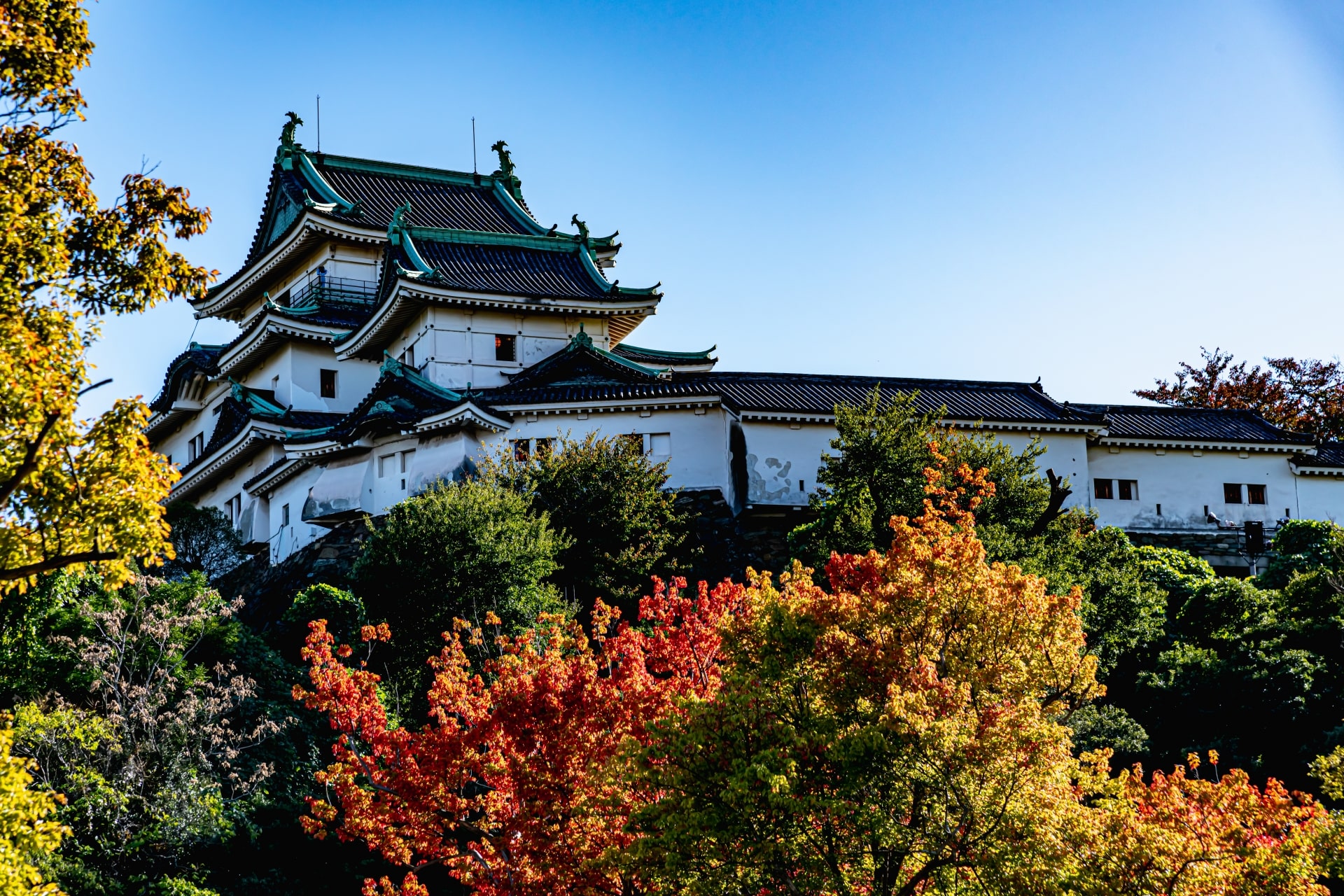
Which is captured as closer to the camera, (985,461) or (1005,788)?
(1005,788)

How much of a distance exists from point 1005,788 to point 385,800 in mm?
8655

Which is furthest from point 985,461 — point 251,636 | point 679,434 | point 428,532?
point 251,636

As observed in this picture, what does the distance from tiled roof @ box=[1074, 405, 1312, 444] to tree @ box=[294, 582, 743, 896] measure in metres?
27.3

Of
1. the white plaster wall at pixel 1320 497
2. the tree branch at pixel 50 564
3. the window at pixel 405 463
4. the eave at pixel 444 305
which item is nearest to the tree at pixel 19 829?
the tree branch at pixel 50 564

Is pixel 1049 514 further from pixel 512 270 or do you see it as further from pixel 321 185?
pixel 321 185

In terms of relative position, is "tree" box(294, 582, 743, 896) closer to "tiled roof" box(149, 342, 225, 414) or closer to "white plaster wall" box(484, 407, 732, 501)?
"white plaster wall" box(484, 407, 732, 501)

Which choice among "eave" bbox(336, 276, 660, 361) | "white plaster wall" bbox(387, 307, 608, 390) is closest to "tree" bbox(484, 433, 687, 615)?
"white plaster wall" bbox(387, 307, 608, 390)

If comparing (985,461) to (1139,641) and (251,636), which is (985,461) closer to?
(1139,641)

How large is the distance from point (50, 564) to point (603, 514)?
71.2 ft

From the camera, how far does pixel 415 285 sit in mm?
44156

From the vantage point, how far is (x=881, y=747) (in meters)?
15.3

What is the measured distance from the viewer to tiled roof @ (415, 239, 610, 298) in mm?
46094

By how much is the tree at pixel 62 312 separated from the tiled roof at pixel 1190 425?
3363 centimetres

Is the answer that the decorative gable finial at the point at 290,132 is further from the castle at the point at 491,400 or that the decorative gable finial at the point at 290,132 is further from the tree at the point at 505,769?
the tree at the point at 505,769
